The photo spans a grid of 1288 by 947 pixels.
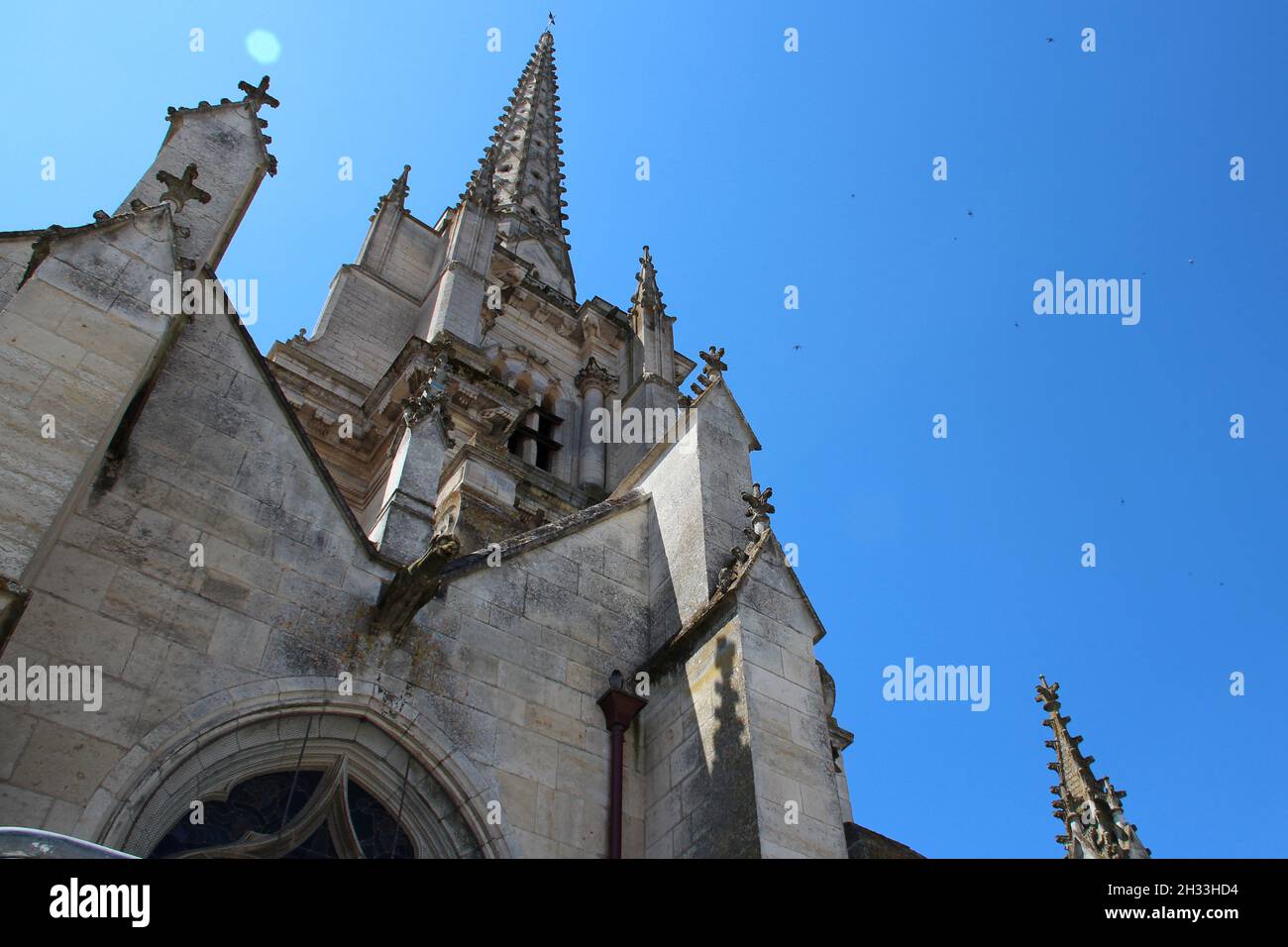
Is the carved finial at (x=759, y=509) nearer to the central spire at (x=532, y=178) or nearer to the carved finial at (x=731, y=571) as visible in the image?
the carved finial at (x=731, y=571)

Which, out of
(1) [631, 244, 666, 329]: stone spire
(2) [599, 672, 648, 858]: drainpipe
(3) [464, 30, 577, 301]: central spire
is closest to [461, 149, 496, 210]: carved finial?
(3) [464, 30, 577, 301]: central spire

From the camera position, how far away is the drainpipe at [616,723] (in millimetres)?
8273

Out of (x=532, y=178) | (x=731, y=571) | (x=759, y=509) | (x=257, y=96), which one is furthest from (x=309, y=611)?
(x=532, y=178)

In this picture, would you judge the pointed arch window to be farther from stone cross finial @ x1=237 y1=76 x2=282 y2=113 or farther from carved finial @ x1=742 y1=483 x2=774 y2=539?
stone cross finial @ x1=237 y1=76 x2=282 y2=113

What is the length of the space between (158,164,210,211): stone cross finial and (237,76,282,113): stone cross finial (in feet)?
6.18

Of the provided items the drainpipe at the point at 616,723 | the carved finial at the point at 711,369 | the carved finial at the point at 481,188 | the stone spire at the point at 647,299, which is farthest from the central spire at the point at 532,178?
the drainpipe at the point at 616,723

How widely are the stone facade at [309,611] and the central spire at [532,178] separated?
18953 millimetres

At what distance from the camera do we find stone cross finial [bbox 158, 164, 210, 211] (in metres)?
8.45

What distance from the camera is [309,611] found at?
7754mm

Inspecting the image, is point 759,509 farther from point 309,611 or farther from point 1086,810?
point 1086,810

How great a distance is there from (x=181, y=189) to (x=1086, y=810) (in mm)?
11393
